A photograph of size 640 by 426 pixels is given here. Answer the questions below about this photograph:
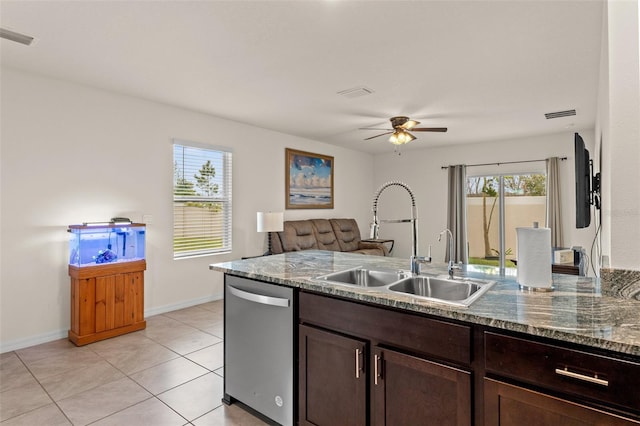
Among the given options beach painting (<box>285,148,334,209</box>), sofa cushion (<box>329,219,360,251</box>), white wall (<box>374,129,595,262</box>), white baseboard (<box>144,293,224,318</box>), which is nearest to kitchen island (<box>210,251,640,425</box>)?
white baseboard (<box>144,293,224,318</box>)

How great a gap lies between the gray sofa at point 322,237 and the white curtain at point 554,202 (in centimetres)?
293

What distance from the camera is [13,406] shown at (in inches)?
86.4

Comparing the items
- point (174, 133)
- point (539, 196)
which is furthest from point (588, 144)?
point (174, 133)

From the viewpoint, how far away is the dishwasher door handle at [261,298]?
1855 millimetres

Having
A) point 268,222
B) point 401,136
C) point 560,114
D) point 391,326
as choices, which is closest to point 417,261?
point 391,326

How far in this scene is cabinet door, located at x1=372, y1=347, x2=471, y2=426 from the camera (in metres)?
1.30

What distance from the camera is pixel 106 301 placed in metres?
3.35

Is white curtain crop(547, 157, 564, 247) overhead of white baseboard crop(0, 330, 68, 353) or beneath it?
overhead

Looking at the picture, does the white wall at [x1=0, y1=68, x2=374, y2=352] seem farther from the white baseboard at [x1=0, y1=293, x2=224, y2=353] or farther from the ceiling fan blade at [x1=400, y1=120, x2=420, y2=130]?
the ceiling fan blade at [x1=400, y1=120, x2=420, y2=130]

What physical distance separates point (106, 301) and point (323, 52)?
311cm

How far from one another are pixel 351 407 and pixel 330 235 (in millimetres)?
4728

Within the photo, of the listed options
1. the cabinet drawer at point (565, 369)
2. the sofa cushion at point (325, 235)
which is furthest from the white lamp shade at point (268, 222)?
the cabinet drawer at point (565, 369)

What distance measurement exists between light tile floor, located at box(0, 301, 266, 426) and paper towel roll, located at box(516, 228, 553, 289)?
172 cm

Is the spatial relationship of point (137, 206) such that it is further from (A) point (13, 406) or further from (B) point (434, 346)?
(B) point (434, 346)
